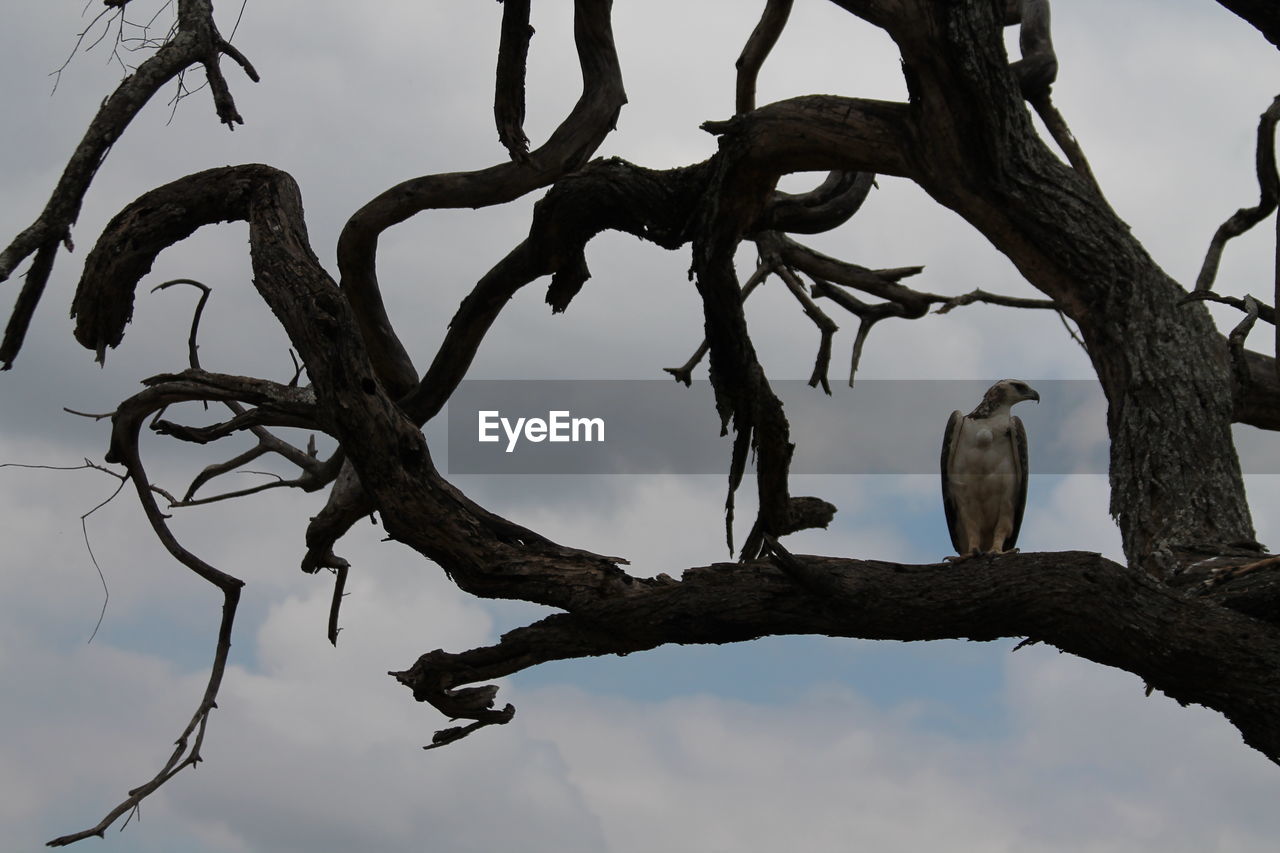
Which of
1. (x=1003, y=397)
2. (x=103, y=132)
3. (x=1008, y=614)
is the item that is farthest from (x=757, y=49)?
(x=1008, y=614)

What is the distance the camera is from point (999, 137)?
15.7ft

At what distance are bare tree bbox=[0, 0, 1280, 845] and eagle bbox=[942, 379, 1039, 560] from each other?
0.87m

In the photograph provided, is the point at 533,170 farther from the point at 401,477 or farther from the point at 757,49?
the point at 401,477

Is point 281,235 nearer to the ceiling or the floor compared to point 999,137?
nearer to the floor

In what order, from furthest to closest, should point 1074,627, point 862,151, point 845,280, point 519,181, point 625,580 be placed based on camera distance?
point 845,280, point 519,181, point 862,151, point 625,580, point 1074,627

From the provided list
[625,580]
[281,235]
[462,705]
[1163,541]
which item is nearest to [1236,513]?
[1163,541]

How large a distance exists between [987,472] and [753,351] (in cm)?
153

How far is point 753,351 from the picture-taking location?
5.81 meters

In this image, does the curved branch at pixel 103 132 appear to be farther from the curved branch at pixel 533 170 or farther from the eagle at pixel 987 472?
the eagle at pixel 987 472

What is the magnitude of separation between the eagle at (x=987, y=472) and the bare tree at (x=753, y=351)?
2.85ft

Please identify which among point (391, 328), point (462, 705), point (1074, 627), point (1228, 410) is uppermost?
point (391, 328)

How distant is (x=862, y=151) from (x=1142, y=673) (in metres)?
2.19

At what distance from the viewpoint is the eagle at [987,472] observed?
6.50 metres

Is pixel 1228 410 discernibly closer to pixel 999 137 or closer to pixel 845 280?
pixel 999 137
